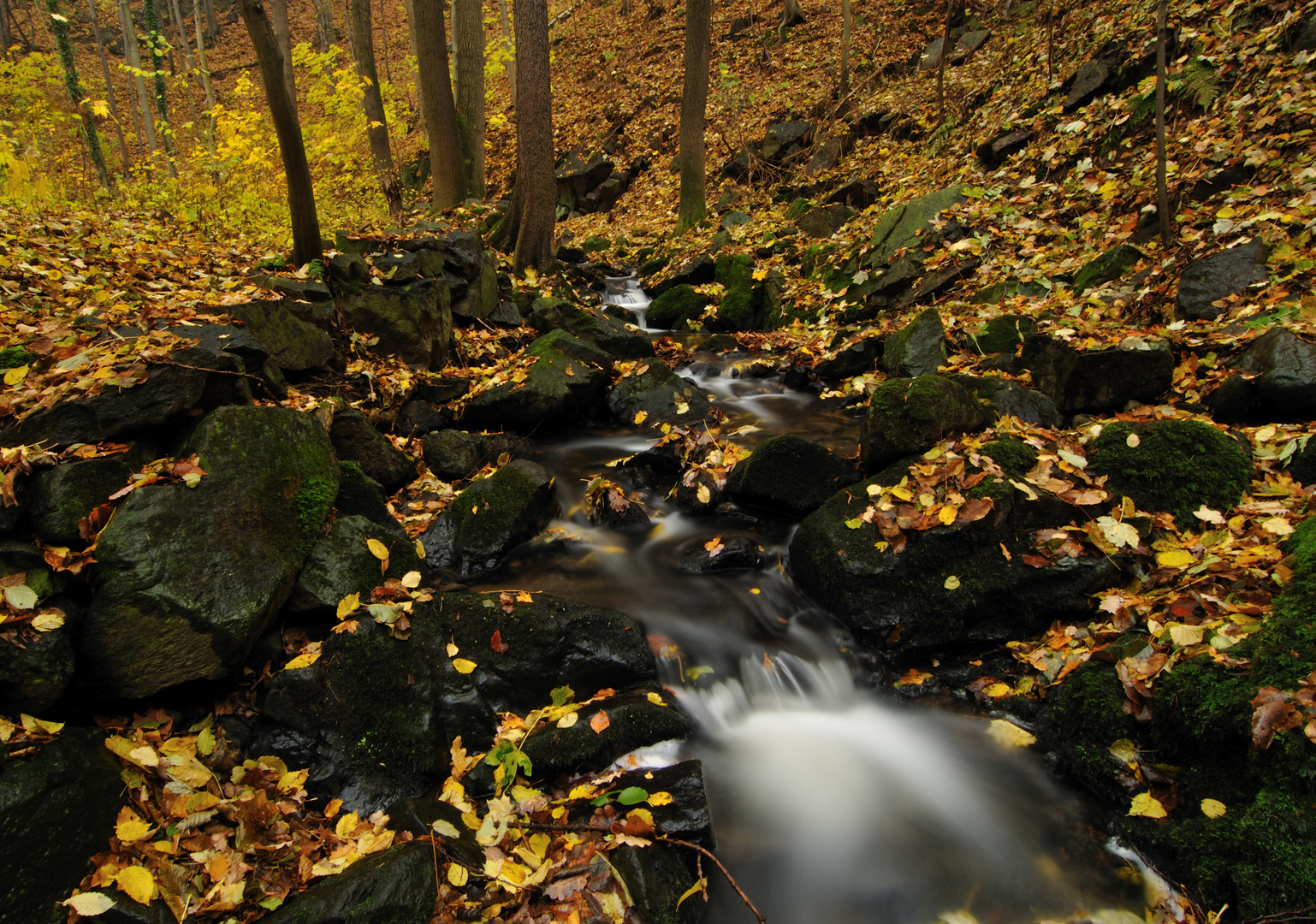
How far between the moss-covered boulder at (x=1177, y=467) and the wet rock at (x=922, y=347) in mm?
2644

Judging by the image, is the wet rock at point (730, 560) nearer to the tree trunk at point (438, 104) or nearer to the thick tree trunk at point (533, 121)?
the thick tree trunk at point (533, 121)

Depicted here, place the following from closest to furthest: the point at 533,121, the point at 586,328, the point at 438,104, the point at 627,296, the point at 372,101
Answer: the point at 586,328 → the point at 533,121 → the point at 438,104 → the point at 627,296 → the point at 372,101

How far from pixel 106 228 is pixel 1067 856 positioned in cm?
1097

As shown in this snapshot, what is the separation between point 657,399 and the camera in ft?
25.5

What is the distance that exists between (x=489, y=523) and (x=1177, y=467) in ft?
16.1

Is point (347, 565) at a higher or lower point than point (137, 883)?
higher

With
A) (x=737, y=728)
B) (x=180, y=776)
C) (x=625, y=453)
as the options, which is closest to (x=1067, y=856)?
(x=737, y=728)

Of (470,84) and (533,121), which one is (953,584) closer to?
(533,121)

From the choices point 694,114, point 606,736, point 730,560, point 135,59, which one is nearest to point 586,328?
point 730,560

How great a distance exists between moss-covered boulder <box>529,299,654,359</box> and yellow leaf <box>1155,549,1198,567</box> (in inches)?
259

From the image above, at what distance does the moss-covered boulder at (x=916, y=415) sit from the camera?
185 inches

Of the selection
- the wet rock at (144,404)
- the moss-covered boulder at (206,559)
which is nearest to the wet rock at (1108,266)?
the moss-covered boulder at (206,559)

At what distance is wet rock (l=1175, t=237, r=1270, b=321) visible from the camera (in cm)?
535

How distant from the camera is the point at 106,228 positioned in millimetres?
7535
